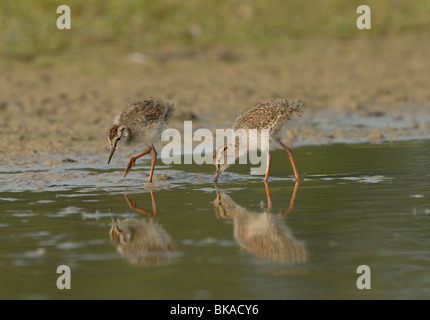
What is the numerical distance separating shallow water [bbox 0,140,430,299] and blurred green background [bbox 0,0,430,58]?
8.97 m

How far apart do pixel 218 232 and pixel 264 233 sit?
1.30 ft

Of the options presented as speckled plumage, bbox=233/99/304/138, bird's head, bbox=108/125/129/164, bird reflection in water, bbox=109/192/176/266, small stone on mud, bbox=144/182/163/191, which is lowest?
bird reflection in water, bbox=109/192/176/266

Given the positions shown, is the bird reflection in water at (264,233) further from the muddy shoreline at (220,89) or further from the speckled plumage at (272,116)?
the muddy shoreline at (220,89)

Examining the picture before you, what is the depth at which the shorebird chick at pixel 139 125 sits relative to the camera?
9977 mm

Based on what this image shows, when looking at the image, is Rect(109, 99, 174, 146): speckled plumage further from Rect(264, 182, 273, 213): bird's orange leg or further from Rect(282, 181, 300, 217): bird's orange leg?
Rect(282, 181, 300, 217): bird's orange leg

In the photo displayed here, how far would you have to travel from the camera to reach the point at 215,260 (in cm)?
642

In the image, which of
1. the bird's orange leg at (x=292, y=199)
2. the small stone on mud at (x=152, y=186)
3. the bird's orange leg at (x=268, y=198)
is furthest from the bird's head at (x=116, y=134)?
the bird's orange leg at (x=292, y=199)

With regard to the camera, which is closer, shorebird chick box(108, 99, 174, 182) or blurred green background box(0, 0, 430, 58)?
shorebird chick box(108, 99, 174, 182)

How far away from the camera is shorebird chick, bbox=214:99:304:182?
9898 millimetres

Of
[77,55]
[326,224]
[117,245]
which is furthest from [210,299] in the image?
[77,55]

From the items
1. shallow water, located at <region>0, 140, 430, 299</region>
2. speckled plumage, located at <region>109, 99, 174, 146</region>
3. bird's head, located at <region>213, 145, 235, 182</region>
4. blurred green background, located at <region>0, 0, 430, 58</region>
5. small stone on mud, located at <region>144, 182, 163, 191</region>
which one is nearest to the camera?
shallow water, located at <region>0, 140, 430, 299</region>

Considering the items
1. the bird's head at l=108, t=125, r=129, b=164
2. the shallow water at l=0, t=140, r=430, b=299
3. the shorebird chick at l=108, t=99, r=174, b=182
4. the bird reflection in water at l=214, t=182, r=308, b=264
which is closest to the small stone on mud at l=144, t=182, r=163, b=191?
the shallow water at l=0, t=140, r=430, b=299

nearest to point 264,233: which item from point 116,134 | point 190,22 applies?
point 116,134

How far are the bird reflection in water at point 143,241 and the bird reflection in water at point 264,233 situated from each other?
0.62 m
